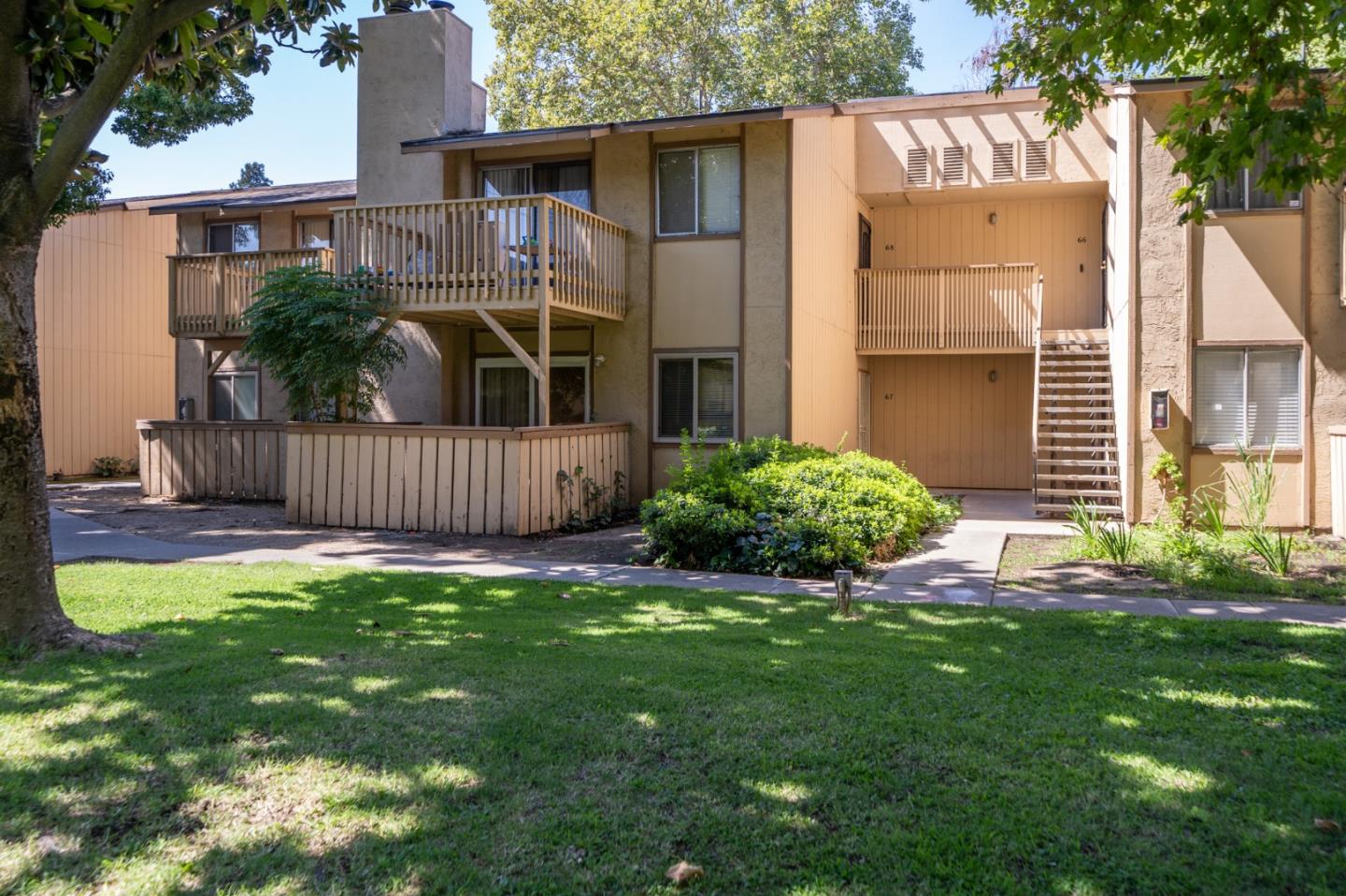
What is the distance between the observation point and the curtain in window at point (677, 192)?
1516 centimetres

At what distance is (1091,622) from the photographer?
7168 millimetres

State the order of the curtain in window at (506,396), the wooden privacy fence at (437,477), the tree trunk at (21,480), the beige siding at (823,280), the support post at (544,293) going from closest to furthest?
the tree trunk at (21,480) → the wooden privacy fence at (437,477) → the support post at (544,293) → the beige siding at (823,280) → the curtain in window at (506,396)

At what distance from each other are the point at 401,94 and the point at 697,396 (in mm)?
7130

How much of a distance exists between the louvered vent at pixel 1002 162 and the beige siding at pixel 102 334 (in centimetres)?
1800

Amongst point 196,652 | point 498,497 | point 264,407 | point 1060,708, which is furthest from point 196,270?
point 1060,708

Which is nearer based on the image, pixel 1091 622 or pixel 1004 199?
pixel 1091 622

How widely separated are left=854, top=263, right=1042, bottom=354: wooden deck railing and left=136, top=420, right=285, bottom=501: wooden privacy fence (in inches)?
395

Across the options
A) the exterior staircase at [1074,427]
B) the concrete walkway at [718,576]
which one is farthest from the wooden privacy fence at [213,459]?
the exterior staircase at [1074,427]

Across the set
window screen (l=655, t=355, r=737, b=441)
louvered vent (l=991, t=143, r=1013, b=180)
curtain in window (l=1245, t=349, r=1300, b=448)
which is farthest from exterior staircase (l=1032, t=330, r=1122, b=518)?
window screen (l=655, t=355, r=737, b=441)

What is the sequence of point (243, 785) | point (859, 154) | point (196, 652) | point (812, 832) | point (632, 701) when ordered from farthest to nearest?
point (859, 154) → point (196, 652) → point (632, 701) → point (243, 785) → point (812, 832)

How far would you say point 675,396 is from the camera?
15219 millimetres

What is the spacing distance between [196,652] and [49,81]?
3600mm

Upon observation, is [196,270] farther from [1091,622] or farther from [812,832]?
[812,832]

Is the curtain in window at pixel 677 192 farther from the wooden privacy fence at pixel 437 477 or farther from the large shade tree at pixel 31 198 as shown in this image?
the large shade tree at pixel 31 198
